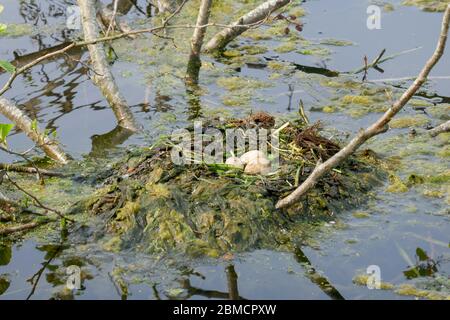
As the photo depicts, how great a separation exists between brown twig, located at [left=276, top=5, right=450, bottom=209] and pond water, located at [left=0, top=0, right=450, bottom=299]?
296 millimetres

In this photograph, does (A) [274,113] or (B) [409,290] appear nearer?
(B) [409,290]

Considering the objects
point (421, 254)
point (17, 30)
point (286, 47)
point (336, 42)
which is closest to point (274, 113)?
point (286, 47)

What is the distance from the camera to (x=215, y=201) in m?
4.90

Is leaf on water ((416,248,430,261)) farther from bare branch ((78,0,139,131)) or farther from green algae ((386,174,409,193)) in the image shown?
bare branch ((78,0,139,131))

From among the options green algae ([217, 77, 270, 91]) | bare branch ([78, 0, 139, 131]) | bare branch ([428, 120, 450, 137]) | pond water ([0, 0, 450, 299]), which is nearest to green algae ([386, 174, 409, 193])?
pond water ([0, 0, 450, 299])

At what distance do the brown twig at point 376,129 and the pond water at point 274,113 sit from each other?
30 cm

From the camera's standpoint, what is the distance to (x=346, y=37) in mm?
7824

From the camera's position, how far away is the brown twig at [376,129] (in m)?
3.89

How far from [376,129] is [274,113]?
2.41 metres

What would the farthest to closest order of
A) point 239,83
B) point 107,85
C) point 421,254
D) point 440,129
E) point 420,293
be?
point 239,83 < point 107,85 < point 440,129 < point 421,254 < point 420,293

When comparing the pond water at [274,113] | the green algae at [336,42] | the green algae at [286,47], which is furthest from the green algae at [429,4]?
the green algae at [286,47]

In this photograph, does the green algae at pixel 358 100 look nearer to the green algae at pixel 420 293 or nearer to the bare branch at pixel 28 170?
the bare branch at pixel 28 170

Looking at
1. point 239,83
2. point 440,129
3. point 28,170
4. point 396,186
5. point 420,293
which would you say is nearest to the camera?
point 420,293

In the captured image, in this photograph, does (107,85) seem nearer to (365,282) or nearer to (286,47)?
(286,47)
